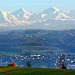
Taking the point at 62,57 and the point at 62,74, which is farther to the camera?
the point at 62,57

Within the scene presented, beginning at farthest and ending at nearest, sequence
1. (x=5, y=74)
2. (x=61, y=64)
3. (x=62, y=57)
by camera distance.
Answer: (x=62, y=57)
(x=61, y=64)
(x=5, y=74)

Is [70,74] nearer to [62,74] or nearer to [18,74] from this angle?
[62,74]

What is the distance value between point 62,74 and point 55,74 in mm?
881

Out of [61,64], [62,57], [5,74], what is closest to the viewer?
[5,74]

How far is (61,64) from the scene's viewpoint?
2026 inches

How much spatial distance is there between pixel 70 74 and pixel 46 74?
3.00 m

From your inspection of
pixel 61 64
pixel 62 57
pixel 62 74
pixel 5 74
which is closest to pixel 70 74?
pixel 62 74

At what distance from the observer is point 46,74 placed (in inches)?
1216

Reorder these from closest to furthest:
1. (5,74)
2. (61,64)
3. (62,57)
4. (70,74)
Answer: (70,74)
(5,74)
(61,64)
(62,57)

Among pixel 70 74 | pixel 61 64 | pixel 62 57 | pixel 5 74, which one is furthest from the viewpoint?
pixel 62 57

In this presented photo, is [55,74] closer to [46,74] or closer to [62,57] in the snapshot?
[46,74]

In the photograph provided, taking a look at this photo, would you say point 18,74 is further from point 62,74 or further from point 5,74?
point 62,74

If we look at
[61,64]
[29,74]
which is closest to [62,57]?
[61,64]

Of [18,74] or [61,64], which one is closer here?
[18,74]
